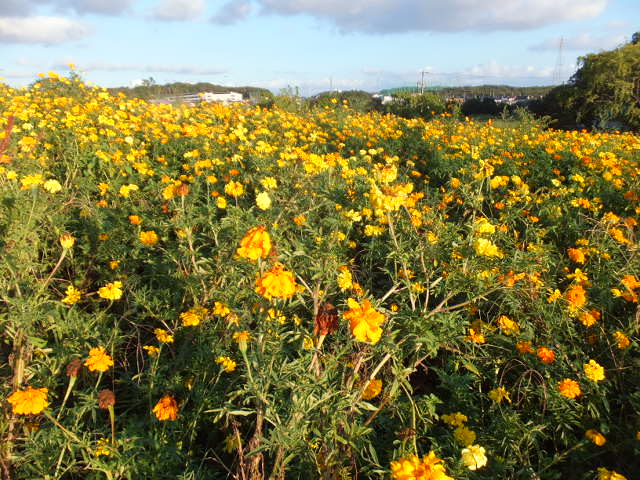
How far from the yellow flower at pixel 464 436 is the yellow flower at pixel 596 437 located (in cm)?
43

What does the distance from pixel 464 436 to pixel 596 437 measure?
486 mm

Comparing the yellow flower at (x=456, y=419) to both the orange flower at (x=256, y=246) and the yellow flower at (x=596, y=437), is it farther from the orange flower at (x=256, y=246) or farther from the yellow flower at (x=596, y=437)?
the orange flower at (x=256, y=246)

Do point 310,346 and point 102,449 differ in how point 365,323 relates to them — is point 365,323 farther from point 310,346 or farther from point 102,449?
point 102,449

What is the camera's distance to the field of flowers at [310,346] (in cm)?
117

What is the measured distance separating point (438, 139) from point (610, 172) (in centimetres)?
188

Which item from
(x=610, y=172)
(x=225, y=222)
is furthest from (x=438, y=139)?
(x=225, y=222)

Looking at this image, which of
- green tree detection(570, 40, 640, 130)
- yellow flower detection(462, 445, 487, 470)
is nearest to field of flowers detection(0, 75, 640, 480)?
yellow flower detection(462, 445, 487, 470)

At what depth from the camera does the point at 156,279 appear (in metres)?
2.06

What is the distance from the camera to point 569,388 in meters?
1.44

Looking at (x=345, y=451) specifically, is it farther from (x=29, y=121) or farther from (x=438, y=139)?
(x=29, y=121)

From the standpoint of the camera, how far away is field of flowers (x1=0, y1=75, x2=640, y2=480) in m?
1.17

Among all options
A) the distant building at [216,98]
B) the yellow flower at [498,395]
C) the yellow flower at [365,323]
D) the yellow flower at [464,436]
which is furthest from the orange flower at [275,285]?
the distant building at [216,98]

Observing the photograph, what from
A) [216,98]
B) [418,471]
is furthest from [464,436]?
[216,98]

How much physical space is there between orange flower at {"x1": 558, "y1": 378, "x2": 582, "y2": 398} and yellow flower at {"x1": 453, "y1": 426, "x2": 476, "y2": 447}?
39 cm
